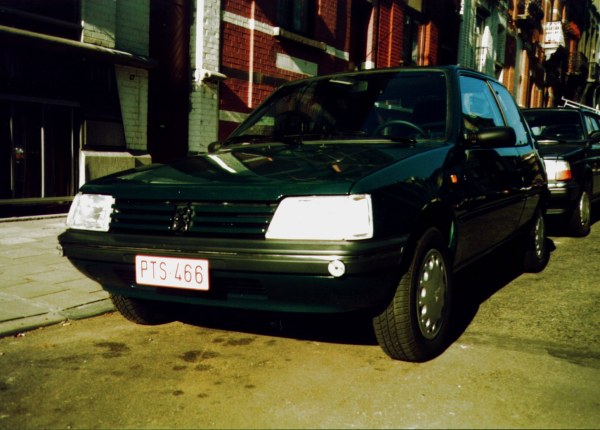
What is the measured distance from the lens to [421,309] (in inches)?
132

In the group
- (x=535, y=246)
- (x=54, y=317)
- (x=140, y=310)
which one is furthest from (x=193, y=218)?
(x=535, y=246)

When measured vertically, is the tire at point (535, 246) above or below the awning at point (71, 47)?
below

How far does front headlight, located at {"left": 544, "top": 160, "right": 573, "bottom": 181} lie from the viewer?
7609 millimetres

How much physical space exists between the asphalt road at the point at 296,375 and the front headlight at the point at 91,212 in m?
0.74

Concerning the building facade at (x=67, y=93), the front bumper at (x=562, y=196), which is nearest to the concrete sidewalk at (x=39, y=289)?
the building facade at (x=67, y=93)

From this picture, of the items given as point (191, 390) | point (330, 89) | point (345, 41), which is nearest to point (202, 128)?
point (345, 41)

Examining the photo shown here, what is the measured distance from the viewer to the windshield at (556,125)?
355 inches

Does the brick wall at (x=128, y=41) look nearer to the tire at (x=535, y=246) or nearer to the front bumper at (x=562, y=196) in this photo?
the front bumper at (x=562, y=196)

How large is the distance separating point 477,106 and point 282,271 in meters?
2.37

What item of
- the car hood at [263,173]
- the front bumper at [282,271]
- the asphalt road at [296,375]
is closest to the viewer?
the asphalt road at [296,375]

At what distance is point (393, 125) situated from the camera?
4.00m

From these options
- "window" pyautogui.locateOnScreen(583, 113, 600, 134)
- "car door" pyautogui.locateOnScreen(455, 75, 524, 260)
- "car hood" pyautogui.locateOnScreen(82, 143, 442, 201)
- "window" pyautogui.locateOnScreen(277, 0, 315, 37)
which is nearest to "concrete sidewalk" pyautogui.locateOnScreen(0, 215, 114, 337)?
"car hood" pyautogui.locateOnScreen(82, 143, 442, 201)

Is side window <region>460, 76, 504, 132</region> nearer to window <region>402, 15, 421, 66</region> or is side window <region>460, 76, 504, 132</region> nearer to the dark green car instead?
the dark green car

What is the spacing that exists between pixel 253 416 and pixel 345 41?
13376 millimetres
